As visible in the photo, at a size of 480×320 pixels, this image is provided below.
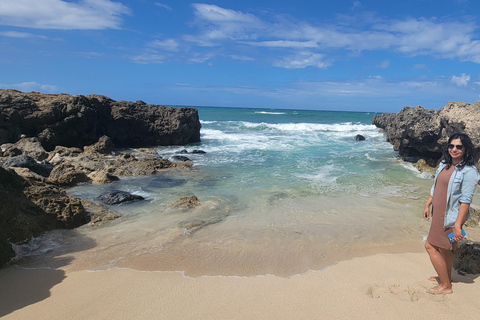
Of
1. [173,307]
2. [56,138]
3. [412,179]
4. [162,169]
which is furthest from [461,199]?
[56,138]

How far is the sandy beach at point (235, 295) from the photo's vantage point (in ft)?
10.0

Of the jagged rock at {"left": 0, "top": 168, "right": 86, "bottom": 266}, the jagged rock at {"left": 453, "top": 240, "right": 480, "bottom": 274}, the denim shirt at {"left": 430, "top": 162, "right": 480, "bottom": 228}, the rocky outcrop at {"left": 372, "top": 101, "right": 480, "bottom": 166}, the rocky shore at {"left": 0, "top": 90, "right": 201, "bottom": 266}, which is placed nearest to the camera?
the denim shirt at {"left": 430, "top": 162, "right": 480, "bottom": 228}

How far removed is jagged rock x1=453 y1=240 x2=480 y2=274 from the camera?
381 centimetres

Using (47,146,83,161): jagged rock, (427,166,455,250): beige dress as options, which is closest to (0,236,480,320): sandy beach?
(427,166,455,250): beige dress

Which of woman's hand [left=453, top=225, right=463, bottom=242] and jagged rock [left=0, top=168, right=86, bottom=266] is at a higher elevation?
woman's hand [left=453, top=225, right=463, bottom=242]

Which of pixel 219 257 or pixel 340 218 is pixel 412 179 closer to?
pixel 340 218

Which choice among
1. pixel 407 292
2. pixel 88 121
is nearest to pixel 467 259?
pixel 407 292

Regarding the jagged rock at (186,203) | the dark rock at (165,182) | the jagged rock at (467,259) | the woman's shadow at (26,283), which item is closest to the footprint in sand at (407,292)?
the jagged rock at (467,259)

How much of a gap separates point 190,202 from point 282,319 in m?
4.69

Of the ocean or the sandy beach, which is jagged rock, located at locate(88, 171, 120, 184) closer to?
the ocean

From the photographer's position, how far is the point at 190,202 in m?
7.39

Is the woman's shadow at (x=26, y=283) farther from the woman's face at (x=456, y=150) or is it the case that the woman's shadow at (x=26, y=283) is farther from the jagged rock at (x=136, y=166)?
the jagged rock at (x=136, y=166)

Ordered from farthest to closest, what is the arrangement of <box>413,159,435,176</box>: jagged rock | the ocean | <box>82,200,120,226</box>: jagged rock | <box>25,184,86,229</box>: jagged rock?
1. <box>413,159,435,176</box>: jagged rock
2. <box>82,200,120,226</box>: jagged rock
3. <box>25,184,86,229</box>: jagged rock
4. the ocean

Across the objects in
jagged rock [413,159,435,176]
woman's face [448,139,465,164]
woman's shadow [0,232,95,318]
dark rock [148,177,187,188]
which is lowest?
dark rock [148,177,187,188]
